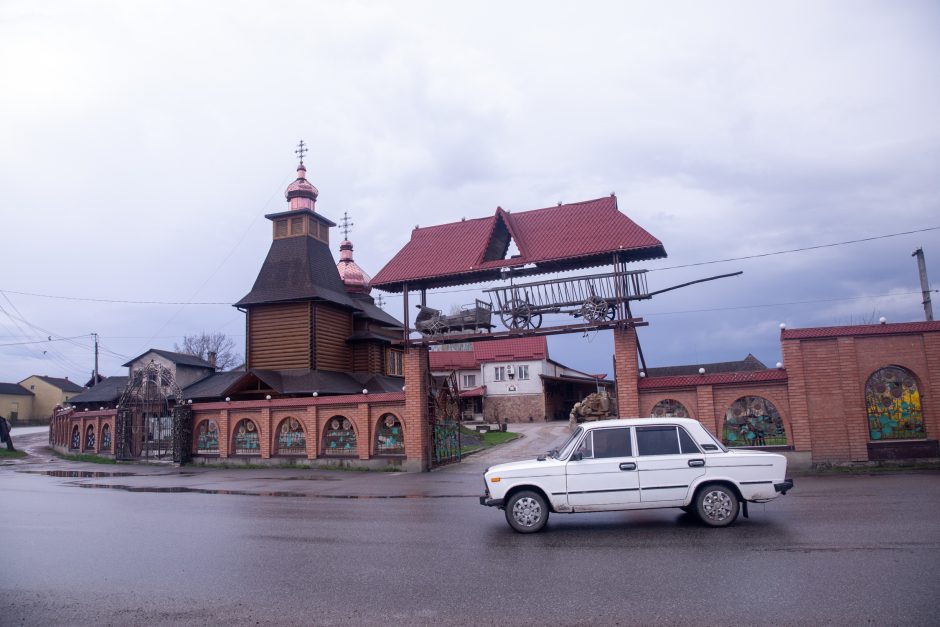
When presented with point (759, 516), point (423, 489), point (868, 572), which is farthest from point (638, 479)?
point (423, 489)

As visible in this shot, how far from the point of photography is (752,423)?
17312mm

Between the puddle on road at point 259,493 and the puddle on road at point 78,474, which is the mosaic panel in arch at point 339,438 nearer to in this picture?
the puddle on road at point 259,493

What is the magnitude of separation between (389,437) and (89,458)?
60.5 ft

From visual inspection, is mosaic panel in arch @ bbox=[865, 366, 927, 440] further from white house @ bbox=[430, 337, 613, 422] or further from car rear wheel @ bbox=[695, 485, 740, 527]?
white house @ bbox=[430, 337, 613, 422]

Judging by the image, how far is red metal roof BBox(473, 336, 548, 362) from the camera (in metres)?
49.4

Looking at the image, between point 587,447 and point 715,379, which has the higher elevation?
point 715,379

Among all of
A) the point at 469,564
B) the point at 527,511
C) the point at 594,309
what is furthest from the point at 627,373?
the point at 469,564

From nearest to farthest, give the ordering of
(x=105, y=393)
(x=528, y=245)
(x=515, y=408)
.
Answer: (x=528, y=245) < (x=105, y=393) < (x=515, y=408)

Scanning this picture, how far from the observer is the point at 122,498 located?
15.8 metres

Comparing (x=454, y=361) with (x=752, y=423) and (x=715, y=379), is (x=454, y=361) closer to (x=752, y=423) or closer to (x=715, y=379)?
(x=715, y=379)

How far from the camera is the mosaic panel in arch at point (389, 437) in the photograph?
2175 cm

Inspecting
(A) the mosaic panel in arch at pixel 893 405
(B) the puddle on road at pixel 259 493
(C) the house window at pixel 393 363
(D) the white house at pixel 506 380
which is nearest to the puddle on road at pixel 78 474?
(B) the puddle on road at pixel 259 493

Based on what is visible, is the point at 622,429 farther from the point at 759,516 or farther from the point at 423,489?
the point at 423,489

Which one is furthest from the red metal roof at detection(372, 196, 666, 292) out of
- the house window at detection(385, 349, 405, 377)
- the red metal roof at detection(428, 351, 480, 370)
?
the red metal roof at detection(428, 351, 480, 370)
